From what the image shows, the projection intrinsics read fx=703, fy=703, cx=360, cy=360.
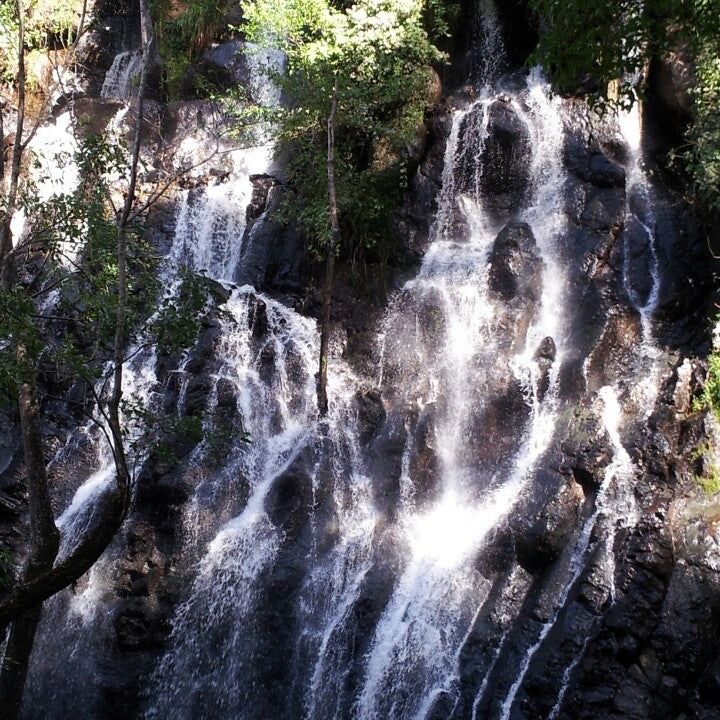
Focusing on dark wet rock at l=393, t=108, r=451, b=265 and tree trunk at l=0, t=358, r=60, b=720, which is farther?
dark wet rock at l=393, t=108, r=451, b=265

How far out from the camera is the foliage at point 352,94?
15289 millimetres

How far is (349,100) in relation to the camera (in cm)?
1541

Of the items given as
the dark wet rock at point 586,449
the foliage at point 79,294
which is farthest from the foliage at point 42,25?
the dark wet rock at point 586,449

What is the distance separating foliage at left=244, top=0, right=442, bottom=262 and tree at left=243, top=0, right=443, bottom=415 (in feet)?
0.07

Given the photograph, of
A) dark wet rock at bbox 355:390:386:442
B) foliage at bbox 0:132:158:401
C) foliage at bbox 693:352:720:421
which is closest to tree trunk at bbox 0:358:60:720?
foliage at bbox 0:132:158:401

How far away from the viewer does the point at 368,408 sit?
1320 centimetres

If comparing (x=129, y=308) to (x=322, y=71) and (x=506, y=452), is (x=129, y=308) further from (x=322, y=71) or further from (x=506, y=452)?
(x=322, y=71)

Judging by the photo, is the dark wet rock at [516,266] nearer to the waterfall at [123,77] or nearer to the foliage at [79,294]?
the foliage at [79,294]

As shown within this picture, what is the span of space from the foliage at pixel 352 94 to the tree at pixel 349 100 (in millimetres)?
22

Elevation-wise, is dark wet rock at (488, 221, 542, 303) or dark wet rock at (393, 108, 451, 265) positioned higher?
dark wet rock at (393, 108, 451, 265)

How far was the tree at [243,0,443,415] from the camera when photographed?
50.0 feet

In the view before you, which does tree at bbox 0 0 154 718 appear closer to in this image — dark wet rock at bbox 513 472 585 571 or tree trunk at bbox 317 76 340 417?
dark wet rock at bbox 513 472 585 571

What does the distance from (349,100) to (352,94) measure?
21 cm

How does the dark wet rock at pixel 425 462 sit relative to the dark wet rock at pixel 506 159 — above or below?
below
